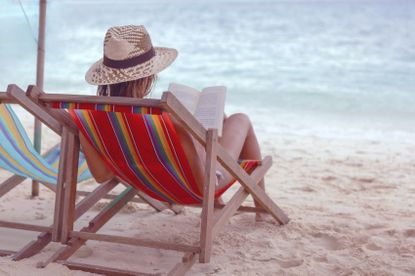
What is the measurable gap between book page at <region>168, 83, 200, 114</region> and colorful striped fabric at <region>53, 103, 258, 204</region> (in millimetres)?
355

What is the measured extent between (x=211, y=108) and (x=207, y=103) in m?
0.06

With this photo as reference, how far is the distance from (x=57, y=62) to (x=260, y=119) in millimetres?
9675

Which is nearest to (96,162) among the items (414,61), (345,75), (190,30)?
(345,75)

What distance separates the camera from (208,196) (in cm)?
243

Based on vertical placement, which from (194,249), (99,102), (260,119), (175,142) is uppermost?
(99,102)

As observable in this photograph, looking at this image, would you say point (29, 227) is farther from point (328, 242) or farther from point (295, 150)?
point (295, 150)

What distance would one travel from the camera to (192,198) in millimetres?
2748

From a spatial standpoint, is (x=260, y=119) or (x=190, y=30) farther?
(x=190, y=30)

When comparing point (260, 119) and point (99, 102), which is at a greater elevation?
point (99, 102)

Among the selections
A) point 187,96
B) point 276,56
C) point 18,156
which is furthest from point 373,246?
point 276,56

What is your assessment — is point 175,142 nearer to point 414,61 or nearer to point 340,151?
point 340,151

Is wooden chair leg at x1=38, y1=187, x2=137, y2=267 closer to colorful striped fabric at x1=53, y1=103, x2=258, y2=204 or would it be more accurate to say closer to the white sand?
the white sand

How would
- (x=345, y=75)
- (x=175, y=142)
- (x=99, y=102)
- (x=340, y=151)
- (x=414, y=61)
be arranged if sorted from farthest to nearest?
(x=414, y=61) → (x=345, y=75) → (x=340, y=151) → (x=175, y=142) → (x=99, y=102)

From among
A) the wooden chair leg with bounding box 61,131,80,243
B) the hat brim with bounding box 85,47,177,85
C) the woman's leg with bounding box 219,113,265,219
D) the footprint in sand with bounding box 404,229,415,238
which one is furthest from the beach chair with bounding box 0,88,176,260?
the footprint in sand with bounding box 404,229,415,238
